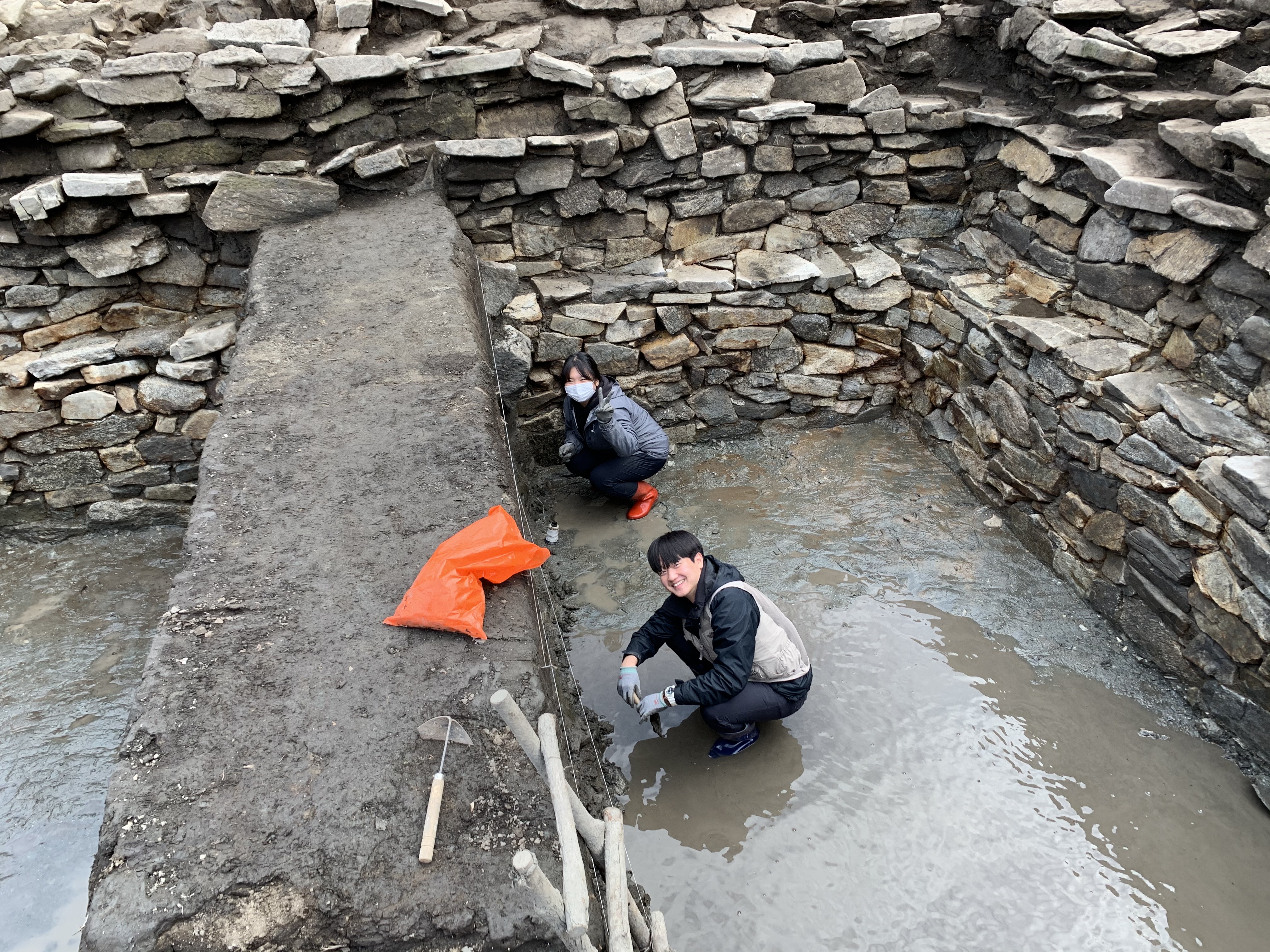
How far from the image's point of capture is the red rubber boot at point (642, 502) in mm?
4816

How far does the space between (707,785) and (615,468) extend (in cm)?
198

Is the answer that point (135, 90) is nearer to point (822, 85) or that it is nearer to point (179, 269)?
point (179, 269)

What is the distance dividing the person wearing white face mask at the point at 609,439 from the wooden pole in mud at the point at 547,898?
293 cm

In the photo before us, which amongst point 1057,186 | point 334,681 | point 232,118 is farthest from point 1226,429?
point 232,118


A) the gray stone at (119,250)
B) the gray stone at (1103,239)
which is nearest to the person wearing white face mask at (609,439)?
the gray stone at (119,250)

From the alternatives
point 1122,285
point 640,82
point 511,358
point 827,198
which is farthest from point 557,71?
point 1122,285

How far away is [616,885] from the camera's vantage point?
5.49ft

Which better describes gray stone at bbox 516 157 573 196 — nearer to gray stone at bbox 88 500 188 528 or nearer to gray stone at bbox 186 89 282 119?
gray stone at bbox 186 89 282 119

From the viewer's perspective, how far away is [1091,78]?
4.38 m

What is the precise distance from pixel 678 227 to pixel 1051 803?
3.65m

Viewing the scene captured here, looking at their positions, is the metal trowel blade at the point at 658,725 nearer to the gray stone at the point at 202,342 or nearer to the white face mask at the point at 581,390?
the white face mask at the point at 581,390

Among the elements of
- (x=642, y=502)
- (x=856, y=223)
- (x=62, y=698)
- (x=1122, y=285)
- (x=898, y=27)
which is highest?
(x=898, y=27)

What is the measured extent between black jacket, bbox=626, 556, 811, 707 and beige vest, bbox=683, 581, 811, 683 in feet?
0.08

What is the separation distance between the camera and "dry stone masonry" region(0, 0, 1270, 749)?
3.78 metres
